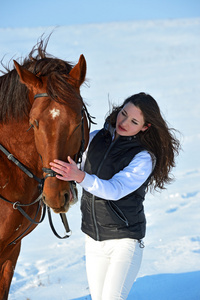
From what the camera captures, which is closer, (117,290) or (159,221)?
(117,290)

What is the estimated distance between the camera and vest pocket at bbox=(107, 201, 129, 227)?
8.80 feet

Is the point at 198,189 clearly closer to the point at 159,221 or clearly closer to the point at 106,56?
the point at 159,221

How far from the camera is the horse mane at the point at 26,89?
2271 millimetres

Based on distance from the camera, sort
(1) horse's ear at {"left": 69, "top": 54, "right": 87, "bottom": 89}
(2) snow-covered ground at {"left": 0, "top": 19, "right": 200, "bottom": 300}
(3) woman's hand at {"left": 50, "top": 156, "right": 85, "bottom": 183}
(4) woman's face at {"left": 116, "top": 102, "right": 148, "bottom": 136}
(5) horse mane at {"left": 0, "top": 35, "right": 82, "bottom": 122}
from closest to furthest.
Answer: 1. (3) woman's hand at {"left": 50, "top": 156, "right": 85, "bottom": 183}
2. (5) horse mane at {"left": 0, "top": 35, "right": 82, "bottom": 122}
3. (1) horse's ear at {"left": 69, "top": 54, "right": 87, "bottom": 89}
4. (4) woman's face at {"left": 116, "top": 102, "right": 148, "bottom": 136}
5. (2) snow-covered ground at {"left": 0, "top": 19, "right": 200, "bottom": 300}

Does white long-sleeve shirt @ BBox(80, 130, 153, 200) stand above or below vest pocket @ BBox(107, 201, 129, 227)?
above

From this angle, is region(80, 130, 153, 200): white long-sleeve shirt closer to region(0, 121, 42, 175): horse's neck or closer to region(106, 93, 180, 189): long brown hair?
region(106, 93, 180, 189): long brown hair

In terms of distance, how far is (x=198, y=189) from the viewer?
25.0ft

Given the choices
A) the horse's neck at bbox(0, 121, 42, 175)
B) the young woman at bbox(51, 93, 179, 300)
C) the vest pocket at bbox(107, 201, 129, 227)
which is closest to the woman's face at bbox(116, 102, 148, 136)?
the young woman at bbox(51, 93, 179, 300)

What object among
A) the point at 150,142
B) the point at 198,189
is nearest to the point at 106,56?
the point at 198,189

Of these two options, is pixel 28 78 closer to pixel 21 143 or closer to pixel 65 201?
pixel 21 143

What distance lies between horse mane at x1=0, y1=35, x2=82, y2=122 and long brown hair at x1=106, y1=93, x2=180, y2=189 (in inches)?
24.9

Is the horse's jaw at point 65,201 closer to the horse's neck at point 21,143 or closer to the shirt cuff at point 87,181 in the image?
the shirt cuff at point 87,181

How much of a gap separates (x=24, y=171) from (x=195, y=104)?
39.9 ft

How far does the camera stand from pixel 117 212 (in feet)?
9.00
